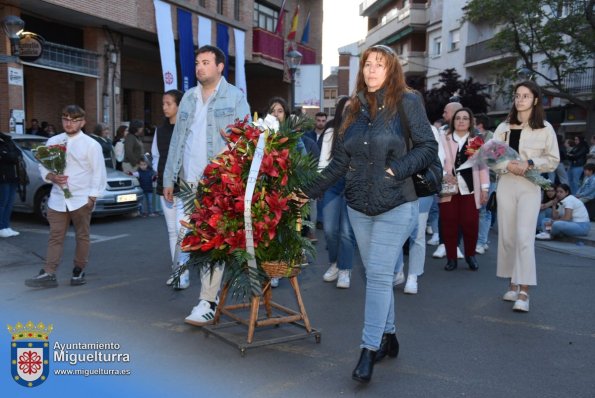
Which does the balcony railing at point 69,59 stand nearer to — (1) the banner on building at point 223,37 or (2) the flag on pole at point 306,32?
(1) the banner on building at point 223,37

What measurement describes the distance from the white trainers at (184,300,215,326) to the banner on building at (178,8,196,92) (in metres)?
15.9

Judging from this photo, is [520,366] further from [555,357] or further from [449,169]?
[449,169]

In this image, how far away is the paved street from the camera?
3924mm

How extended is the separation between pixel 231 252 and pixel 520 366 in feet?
7.28

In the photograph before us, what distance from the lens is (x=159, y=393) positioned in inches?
146

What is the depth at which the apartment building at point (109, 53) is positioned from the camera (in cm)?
1652

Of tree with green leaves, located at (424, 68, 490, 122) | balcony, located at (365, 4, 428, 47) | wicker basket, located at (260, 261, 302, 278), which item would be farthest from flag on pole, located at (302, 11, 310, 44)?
wicker basket, located at (260, 261, 302, 278)

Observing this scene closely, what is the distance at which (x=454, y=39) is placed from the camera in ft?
134

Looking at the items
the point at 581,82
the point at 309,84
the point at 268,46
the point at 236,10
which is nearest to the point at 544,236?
the point at 309,84

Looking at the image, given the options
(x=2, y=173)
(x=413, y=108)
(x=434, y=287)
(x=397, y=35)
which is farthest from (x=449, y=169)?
(x=397, y=35)

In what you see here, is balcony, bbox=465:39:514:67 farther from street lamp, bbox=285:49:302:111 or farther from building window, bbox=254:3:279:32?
street lamp, bbox=285:49:302:111

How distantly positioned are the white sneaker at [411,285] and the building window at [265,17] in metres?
23.1

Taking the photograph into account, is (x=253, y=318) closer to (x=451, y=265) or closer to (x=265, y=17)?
(x=451, y=265)

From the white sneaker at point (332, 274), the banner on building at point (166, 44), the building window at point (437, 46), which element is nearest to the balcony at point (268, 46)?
the banner on building at point (166, 44)
